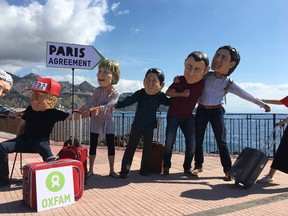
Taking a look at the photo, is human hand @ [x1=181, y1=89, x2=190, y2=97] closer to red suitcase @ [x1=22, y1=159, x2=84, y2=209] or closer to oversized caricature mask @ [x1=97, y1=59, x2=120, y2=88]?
oversized caricature mask @ [x1=97, y1=59, x2=120, y2=88]

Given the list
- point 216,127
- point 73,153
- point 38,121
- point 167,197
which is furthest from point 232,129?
point 38,121

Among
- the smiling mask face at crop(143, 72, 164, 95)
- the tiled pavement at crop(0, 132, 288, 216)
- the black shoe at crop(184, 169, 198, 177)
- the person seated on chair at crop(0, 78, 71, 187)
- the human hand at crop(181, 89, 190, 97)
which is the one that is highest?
the smiling mask face at crop(143, 72, 164, 95)

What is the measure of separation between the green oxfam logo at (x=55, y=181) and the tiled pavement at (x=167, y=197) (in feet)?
0.77

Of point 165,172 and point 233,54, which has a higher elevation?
point 233,54

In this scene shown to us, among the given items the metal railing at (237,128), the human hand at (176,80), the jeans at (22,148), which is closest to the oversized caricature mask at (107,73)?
the human hand at (176,80)

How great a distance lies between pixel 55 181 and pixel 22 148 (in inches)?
39.8

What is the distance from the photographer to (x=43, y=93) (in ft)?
14.0

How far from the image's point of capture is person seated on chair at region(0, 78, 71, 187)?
4.20m

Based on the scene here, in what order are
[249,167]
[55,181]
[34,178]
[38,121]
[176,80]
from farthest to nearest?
[176,80]
[249,167]
[38,121]
[55,181]
[34,178]

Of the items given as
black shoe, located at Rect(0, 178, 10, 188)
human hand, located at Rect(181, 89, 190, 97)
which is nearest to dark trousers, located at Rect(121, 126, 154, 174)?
human hand, located at Rect(181, 89, 190, 97)

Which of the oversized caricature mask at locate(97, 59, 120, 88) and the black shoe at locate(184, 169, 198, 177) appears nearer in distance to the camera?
the oversized caricature mask at locate(97, 59, 120, 88)

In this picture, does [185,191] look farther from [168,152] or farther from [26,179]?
[26,179]

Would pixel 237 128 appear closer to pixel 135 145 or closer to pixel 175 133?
pixel 175 133

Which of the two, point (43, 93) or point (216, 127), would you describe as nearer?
point (43, 93)
